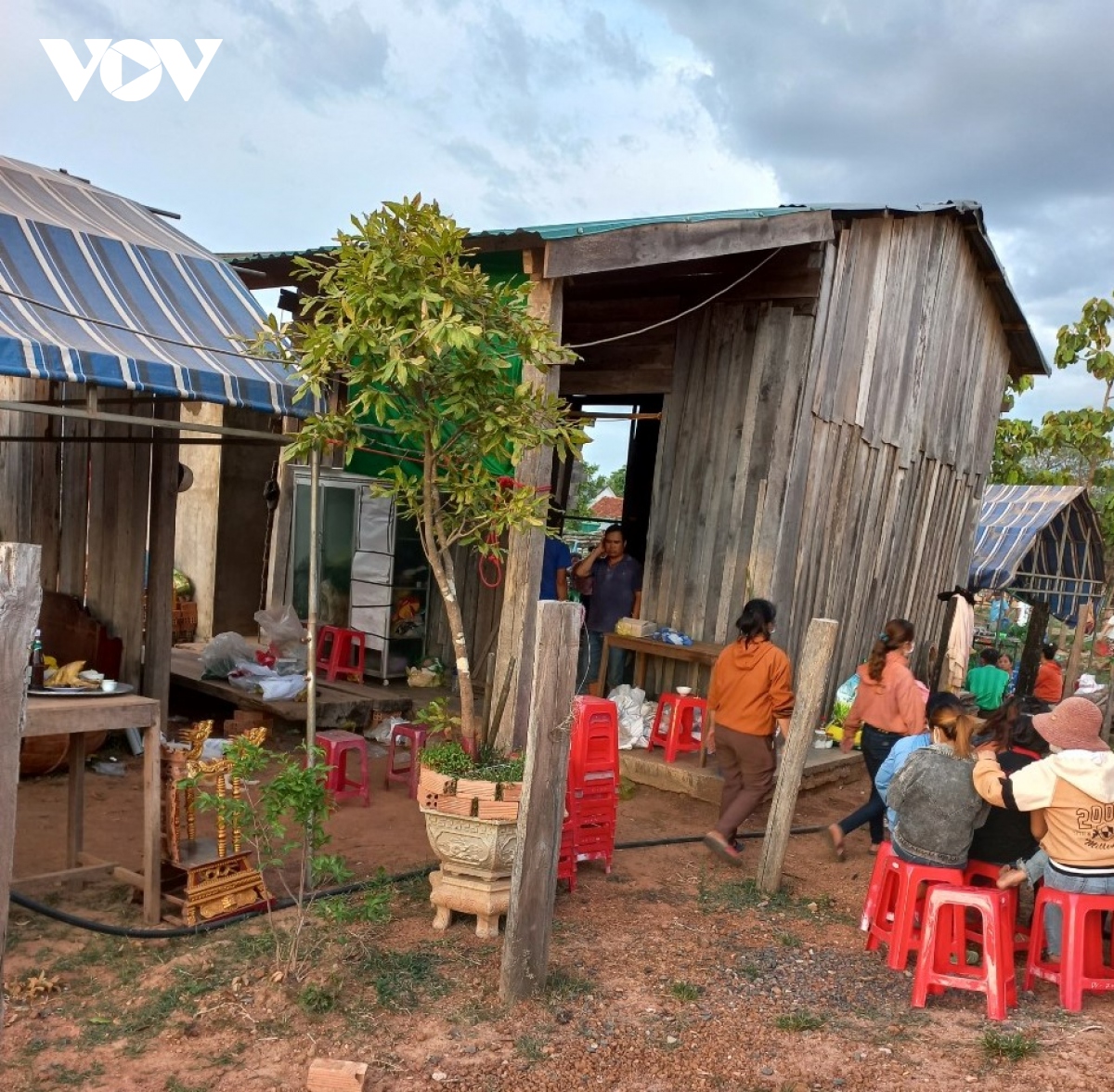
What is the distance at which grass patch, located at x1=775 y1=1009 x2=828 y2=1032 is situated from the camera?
14.0 feet

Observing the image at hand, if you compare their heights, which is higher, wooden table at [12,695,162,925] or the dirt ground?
wooden table at [12,695,162,925]

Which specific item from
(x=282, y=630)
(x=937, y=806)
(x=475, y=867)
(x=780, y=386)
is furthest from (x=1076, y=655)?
(x=475, y=867)

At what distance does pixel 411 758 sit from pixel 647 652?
226cm

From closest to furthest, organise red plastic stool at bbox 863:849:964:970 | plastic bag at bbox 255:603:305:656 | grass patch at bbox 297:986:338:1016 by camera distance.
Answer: grass patch at bbox 297:986:338:1016 → red plastic stool at bbox 863:849:964:970 → plastic bag at bbox 255:603:305:656

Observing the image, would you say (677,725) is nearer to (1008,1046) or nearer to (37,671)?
(1008,1046)

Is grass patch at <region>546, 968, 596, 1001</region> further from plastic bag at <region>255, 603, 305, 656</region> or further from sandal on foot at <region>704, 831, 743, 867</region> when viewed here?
plastic bag at <region>255, 603, 305, 656</region>

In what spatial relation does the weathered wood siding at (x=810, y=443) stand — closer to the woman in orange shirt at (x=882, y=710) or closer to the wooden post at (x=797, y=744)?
the woman in orange shirt at (x=882, y=710)

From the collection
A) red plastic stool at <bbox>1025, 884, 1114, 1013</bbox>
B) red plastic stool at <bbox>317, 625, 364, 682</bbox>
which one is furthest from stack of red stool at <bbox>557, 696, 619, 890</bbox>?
red plastic stool at <bbox>317, 625, 364, 682</bbox>

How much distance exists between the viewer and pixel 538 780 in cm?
430

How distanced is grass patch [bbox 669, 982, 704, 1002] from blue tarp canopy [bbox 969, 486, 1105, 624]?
40.3ft

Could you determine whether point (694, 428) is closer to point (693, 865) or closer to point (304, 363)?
point (693, 865)

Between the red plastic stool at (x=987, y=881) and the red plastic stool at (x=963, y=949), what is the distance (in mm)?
267

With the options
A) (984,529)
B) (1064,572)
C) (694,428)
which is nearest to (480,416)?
(694,428)

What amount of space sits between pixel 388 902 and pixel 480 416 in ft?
8.08
